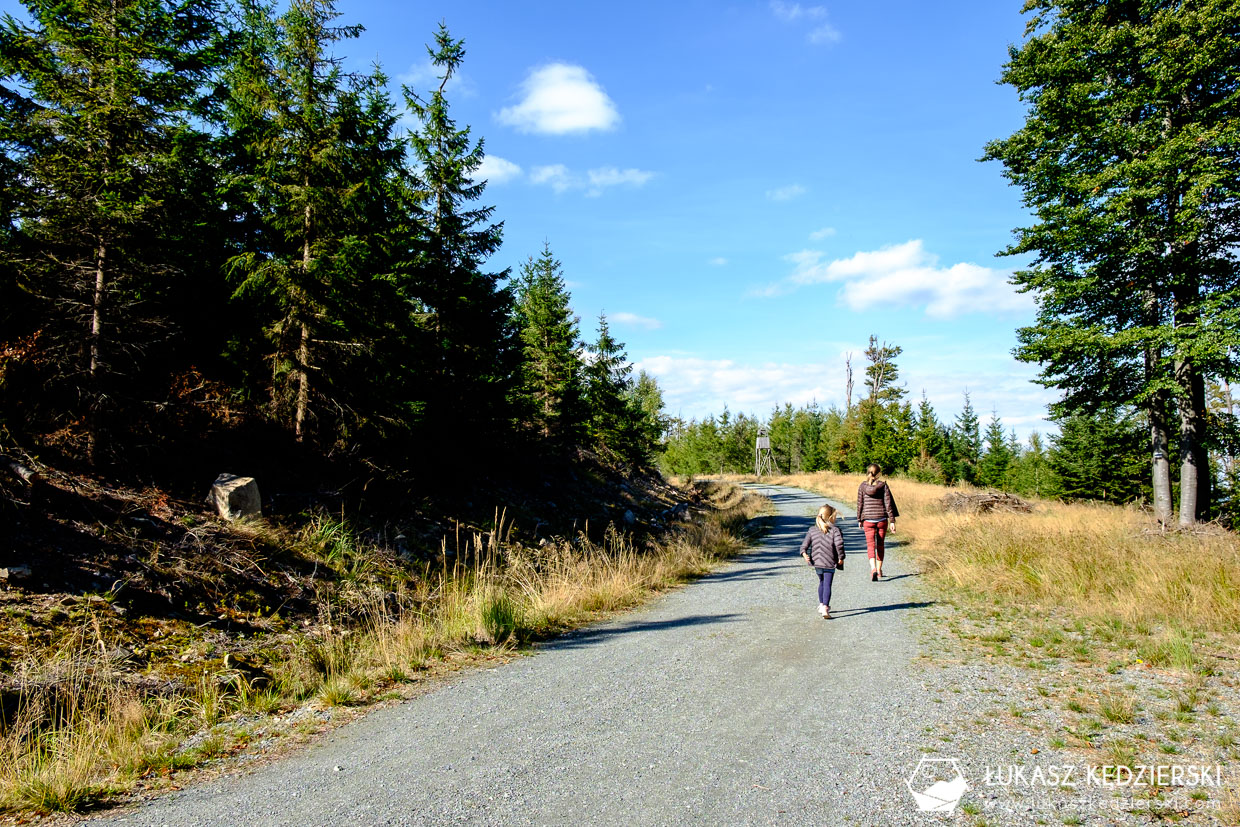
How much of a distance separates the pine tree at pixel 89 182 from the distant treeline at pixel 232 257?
31mm

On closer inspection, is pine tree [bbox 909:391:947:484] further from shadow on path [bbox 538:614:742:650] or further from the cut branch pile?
shadow on path [bbox 538:614:742:650]

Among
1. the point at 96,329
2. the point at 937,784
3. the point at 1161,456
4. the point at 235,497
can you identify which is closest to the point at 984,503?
the point at 1161,456

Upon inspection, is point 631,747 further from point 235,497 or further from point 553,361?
point 553,361

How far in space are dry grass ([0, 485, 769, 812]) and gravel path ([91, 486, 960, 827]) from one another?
2.07 ft

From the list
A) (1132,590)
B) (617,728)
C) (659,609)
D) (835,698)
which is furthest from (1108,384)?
(617,728)

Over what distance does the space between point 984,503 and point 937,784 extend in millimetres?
16546

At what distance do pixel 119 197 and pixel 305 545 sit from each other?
5.33 m

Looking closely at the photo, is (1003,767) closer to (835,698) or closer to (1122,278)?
(835,698)

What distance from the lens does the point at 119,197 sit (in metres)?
7.71

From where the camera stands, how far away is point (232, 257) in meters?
10.5

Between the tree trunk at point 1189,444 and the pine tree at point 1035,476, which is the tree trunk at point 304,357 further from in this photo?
the pine tree at point 1035,476

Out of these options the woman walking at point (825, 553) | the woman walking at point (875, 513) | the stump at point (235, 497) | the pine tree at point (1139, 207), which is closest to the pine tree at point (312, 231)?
the stump at point (235, 497)

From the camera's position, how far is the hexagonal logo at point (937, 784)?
10.7ft

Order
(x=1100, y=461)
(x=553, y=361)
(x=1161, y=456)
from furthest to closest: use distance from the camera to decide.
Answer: (x=1100, y=461) < (x=553, y=361) < (x=1161, y=456)
